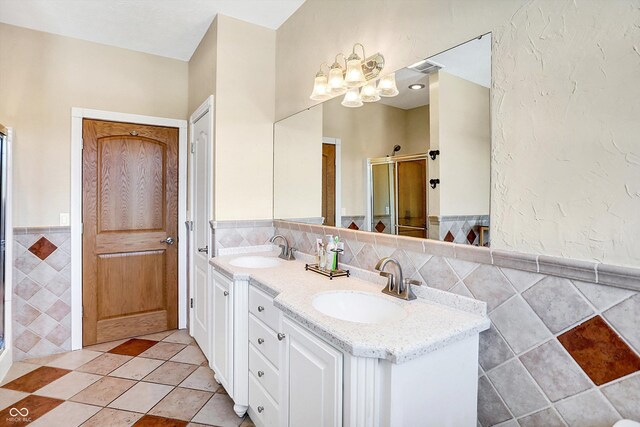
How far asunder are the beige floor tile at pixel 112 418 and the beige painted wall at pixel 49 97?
5.23 ft

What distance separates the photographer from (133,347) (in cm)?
287

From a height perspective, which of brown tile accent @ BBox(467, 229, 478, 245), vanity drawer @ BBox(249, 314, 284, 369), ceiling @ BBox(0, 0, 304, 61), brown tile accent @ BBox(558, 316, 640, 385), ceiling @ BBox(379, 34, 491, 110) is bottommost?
vanity drawer @ BBox(249, 314, 284, 369)

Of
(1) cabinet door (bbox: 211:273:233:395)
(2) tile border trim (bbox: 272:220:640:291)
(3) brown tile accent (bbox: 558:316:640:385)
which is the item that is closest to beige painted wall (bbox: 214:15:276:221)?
(1) cabinet door (bbox: 211:273:233:395)

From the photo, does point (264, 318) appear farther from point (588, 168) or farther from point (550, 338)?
point (588, 168)

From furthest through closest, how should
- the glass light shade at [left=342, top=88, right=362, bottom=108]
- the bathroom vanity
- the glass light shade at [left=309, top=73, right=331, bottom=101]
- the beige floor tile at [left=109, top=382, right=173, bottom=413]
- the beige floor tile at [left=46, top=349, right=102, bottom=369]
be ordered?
the beige floor tile at [left=46, top=349, right=102, bottom=369] < the beige floor tile at [left=109, top=382, right=173, bottom=413] < the glass light shade at [left=309, top=73, right=331, bottom=101] < the glass light shade at [left=342, top=88, right=362, bottom=108] < the bathroom vanity

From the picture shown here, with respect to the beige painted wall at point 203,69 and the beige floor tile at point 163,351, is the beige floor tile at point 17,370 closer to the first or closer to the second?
the beige floor tile at point 163,351

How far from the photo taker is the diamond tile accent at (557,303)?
96 centimetres

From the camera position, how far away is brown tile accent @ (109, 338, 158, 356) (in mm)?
2777

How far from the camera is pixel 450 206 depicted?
1.37 meters

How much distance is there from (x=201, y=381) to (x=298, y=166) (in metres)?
1.66

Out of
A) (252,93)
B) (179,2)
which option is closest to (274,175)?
(252,93)

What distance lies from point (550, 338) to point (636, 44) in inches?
33.0

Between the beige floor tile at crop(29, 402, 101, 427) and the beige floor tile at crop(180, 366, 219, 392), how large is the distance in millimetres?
530

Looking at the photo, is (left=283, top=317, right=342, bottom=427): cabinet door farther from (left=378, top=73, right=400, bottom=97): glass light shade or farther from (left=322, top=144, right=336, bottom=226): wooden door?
(left=378, top=73, right=400, bottom=97): glass light shade
